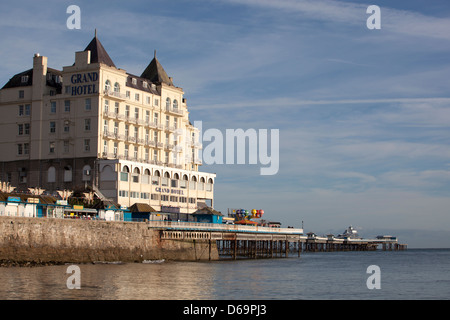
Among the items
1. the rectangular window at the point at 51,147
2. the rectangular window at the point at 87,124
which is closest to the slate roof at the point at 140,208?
the rectangular window at the point at 87,124

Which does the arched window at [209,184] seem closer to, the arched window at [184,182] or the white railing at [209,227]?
the arched window at [184,182]

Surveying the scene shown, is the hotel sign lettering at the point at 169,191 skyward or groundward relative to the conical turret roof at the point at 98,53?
groundward

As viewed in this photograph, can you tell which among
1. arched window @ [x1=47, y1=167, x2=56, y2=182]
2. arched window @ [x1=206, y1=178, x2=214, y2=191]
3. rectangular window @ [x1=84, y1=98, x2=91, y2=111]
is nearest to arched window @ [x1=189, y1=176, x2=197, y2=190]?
arched window @ [x1=206, y1=178, x2=214, y2=191]

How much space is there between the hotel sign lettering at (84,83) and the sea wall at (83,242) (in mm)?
24125

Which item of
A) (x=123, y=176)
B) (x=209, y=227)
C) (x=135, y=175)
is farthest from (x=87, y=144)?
(x=209, y=227)

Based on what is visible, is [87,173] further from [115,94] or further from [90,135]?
[115,94]

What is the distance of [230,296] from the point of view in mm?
46844

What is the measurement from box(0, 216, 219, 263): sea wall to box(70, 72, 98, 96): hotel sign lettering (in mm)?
24125

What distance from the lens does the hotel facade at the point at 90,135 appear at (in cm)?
9344

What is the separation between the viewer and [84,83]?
9456 centimetres

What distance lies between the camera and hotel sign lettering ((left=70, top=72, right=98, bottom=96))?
93700mm

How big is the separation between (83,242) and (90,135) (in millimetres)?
26087

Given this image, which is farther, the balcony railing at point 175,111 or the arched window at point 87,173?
the balcony railing at point 175,111

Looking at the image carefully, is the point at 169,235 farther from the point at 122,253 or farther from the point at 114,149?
the point at 114,149
